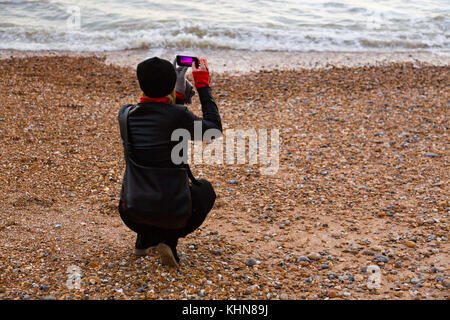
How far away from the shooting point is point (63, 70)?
923 cm

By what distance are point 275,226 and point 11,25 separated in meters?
11.8

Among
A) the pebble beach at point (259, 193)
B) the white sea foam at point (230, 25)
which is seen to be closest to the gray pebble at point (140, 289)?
the pebble beach at point (259, 193)

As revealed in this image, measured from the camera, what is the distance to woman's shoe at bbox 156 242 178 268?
11.4 feet

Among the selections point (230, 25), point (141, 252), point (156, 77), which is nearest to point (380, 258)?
point (141, 252)

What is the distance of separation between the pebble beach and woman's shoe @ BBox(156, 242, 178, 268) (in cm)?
6

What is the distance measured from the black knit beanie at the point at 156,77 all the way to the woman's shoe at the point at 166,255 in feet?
3.67

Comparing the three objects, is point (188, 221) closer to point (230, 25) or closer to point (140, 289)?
point (140, 289)

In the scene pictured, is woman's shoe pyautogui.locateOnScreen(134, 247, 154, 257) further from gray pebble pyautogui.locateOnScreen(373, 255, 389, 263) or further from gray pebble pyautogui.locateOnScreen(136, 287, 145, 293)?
gray pebble pyautogui.locateOnScreen(373, 255, 389, 263)

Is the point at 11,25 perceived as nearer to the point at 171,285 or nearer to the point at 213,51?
the point at 213,51

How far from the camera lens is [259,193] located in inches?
212

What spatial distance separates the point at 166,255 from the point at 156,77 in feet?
4.32

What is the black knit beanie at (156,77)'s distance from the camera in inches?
118

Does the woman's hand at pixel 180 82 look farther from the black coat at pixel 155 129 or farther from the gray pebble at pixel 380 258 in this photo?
the gray pebble at pixel 380 258

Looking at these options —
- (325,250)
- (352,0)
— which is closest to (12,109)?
→ (325,250)
